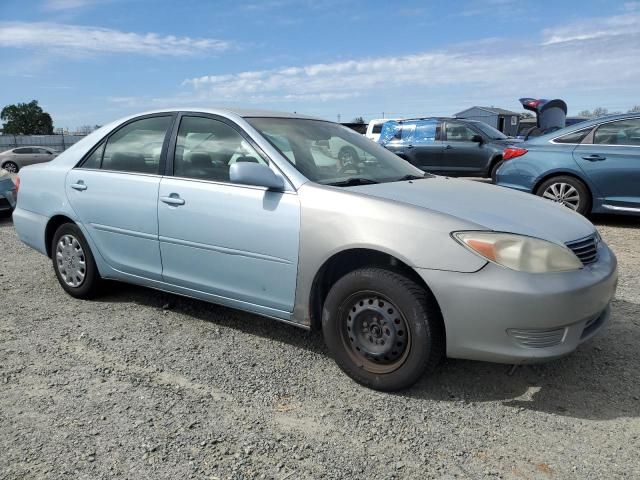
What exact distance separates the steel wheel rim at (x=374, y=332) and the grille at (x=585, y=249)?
0.98m

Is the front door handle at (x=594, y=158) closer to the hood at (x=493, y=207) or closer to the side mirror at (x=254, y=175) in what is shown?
the hood at (x=493, y=207)

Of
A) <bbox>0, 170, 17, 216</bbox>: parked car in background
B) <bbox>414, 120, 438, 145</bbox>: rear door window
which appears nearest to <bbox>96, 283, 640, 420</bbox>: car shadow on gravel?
<bbox>0, 170, 17, 216</bbox>: parked car in background

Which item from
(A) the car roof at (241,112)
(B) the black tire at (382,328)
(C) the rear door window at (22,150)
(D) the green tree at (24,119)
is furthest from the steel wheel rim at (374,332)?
(D) the green tree at (24,119)

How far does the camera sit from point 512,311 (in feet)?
8.63

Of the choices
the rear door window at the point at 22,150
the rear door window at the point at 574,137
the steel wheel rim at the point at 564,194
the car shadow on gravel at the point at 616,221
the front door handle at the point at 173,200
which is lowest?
the rear door window at the point at 22,150

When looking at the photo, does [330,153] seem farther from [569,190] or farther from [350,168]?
[569,190]

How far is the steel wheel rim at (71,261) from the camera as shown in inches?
175

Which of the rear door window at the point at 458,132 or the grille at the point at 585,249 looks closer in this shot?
the grille at the point at 585,249

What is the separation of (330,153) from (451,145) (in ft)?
33.0

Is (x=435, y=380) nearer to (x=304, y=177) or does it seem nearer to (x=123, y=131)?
(x=304, y=177)

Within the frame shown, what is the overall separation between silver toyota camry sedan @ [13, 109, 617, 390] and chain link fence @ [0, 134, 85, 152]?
38578 millimetres

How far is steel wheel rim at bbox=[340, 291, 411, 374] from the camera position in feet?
9.47

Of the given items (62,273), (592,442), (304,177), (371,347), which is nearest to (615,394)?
(592,442)

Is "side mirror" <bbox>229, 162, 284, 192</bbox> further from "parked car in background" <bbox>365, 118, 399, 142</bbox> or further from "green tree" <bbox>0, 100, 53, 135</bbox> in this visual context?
"green tree" <bbox>0, 100, 53, 135</bbox>
